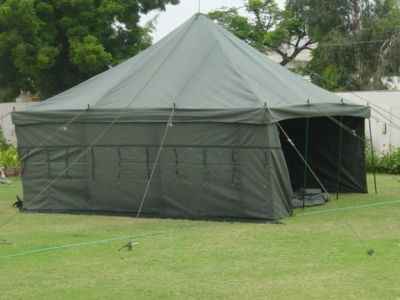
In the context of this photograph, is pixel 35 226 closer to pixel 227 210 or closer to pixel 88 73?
pixel 227 210

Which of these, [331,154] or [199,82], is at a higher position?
[199,82]

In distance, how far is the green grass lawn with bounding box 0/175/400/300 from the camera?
735 centimetres

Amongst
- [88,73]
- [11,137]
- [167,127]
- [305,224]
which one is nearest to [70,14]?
[88,73]

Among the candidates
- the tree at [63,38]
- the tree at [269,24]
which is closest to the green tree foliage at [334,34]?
the tree at [269,24]

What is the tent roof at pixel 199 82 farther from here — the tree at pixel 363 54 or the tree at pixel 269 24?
the tree at pixel 269 24

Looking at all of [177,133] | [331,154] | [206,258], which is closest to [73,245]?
[206,258]

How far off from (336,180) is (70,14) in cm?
1212

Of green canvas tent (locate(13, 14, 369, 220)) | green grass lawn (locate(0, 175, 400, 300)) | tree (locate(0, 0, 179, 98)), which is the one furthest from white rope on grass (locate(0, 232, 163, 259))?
tree (locate(0, 0, 179, 98))

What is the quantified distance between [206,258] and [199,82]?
3990 mm

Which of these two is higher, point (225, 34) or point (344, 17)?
point (344, 17)

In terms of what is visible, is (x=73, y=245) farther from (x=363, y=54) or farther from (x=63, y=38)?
(x=363, y=54)

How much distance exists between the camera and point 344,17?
3706 cm

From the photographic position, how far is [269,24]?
4016cm

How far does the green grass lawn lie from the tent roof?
1640mm
